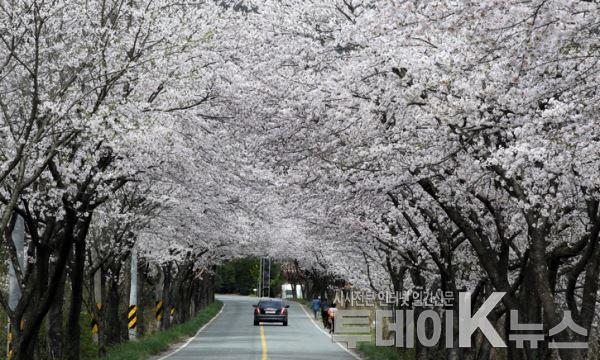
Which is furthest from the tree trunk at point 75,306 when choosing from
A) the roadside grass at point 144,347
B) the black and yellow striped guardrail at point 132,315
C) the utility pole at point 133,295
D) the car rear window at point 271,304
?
the car rear window at point 271,304

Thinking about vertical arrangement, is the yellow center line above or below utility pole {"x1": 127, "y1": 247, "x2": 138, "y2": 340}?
below

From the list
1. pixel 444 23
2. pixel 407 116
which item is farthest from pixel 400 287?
pixel 444 23

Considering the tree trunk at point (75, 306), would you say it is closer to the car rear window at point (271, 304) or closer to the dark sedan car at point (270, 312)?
the dark sedan car at point (270, 312)

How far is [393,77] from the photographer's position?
14773mm

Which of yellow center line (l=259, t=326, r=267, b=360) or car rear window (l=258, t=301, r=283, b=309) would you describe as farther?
car rear window (l=258, t=301, r=283, b=309)

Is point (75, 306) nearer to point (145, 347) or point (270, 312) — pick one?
point (145, 347)

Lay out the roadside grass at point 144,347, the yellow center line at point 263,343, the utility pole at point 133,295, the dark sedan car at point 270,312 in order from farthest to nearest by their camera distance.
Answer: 1. the dark sedan car at point 270,312
2. the utility pole at point 133,295
3. the yellow center line at point 263,343
4. the roadside grass at point 144,347

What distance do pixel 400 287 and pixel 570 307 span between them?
14.0 meters

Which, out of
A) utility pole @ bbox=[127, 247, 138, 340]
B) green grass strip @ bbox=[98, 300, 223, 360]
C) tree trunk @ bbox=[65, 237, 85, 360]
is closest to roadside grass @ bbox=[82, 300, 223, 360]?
green grass strip @ bbox=[98, 300, 223, 360]

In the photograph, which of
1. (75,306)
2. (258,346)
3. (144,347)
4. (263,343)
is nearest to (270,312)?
(263,343)

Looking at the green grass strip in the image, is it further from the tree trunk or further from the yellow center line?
the yellow center line

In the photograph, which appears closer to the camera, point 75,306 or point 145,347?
point 75,306

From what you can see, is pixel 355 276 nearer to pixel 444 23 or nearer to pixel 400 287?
pixel 400 287

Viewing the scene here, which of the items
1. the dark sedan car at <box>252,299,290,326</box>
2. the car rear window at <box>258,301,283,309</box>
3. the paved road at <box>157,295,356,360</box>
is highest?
the car rear window at <box>258,301,283,309</box>
